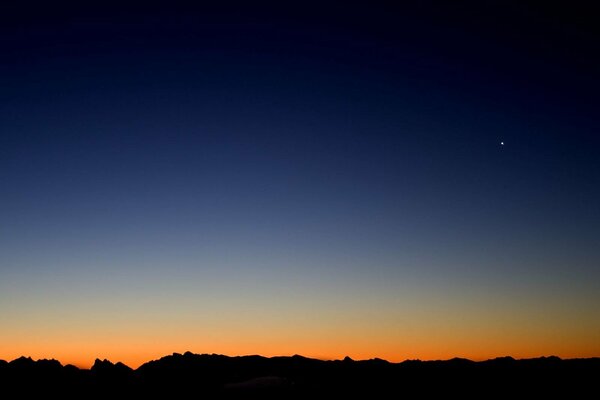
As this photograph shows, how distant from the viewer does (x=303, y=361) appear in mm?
61469

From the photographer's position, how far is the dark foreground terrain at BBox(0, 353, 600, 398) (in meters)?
41.2

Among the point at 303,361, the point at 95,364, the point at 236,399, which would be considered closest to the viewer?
the point at 236,399

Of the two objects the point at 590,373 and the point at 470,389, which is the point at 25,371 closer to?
the point at 470,389

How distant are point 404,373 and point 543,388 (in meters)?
13.9

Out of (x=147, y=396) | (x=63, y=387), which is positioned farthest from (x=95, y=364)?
(x=147, y=396)

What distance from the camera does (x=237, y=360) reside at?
204ft

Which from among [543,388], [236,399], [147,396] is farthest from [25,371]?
[543,388]

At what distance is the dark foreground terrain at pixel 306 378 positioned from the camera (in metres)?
41.2

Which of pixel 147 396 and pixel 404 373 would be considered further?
pixel 404 373

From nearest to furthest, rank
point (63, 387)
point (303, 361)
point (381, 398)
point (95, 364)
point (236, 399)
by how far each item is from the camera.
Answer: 1. point (236, 399)
2. point (381, 398)
3. point (63, 387)
4. point (95, 364)
5. point (303, 361)

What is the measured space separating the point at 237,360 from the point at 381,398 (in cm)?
2609

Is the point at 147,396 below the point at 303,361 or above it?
below

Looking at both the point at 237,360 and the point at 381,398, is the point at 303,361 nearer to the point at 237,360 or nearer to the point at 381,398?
the point at 237,360

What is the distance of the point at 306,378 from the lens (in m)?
50.1
